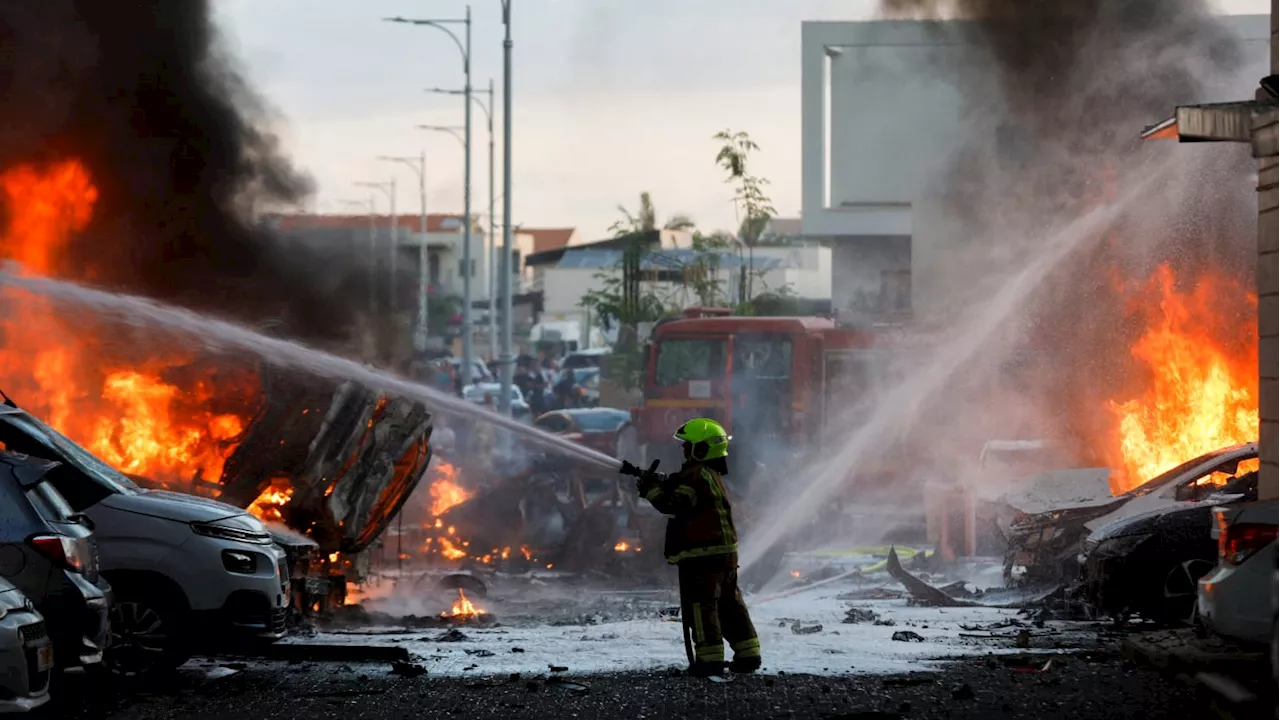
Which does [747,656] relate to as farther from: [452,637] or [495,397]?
[495,397]

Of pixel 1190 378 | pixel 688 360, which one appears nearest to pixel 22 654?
pixel 1190 378

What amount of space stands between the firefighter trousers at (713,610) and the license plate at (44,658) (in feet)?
11.0

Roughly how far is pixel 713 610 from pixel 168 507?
3110mm

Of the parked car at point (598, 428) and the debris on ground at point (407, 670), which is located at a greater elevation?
the parked car at point (598, 428)

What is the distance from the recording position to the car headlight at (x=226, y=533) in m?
9.68

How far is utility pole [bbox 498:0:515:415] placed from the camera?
3095 centimetres

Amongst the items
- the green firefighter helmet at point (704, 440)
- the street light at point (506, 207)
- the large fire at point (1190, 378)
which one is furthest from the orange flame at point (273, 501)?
the street light at point (506, 207)

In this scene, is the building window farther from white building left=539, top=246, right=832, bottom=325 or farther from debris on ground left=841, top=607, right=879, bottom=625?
debris on ground left=841, top=607, right=879, bottom=625

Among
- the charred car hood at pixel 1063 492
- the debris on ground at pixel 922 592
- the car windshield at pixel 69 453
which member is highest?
the car windshield at pixel 69 453

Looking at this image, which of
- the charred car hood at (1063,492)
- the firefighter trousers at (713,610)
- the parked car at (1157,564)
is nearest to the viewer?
the firefighter trousers at (713,610)

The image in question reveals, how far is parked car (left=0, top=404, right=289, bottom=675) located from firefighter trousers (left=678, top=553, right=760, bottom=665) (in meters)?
2.34

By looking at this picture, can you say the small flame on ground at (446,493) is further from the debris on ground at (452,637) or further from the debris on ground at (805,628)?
the debris on ground at (805,628)

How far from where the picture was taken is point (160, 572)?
9531 millimetres

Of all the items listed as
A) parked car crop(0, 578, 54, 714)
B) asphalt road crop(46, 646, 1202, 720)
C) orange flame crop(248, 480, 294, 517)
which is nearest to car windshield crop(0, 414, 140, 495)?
asphalt road crop(46, 646, 1202, 720)
